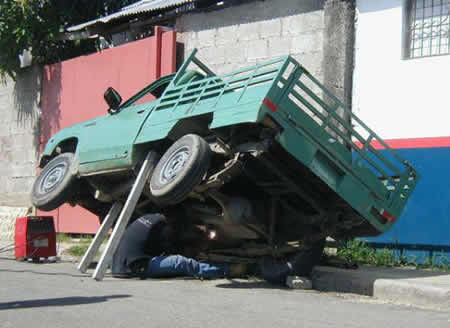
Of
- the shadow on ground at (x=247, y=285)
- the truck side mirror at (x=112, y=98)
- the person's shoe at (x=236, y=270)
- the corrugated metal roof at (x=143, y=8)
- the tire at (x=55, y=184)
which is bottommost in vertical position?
the shadow on ground at (x=247, y=285)

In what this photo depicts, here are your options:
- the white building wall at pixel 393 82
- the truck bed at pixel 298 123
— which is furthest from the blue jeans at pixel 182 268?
the white building wall at pixel 393 82

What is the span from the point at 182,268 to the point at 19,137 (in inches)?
333

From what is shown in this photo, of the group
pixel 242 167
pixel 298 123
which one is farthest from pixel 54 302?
pixel 298 123

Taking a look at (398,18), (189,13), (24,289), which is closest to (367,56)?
(398,18)

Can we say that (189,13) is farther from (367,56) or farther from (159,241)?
(159,241)

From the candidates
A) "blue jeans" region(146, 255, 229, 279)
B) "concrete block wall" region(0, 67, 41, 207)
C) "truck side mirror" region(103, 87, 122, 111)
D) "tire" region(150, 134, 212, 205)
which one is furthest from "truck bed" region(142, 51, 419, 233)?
"concrete block wall" region(0, 67, 41, 207)

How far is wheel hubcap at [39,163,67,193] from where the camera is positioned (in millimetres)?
8703

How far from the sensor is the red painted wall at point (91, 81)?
12109 millimetres

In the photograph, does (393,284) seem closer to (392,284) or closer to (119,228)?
(392,284)

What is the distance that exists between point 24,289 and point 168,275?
1.81m

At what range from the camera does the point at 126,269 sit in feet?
25.6

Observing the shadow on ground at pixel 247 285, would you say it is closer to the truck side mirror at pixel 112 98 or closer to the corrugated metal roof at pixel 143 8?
the truck side mirror at pixel 112 98

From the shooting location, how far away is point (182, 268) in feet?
25.4

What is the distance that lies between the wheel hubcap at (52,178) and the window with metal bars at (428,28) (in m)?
4.92
